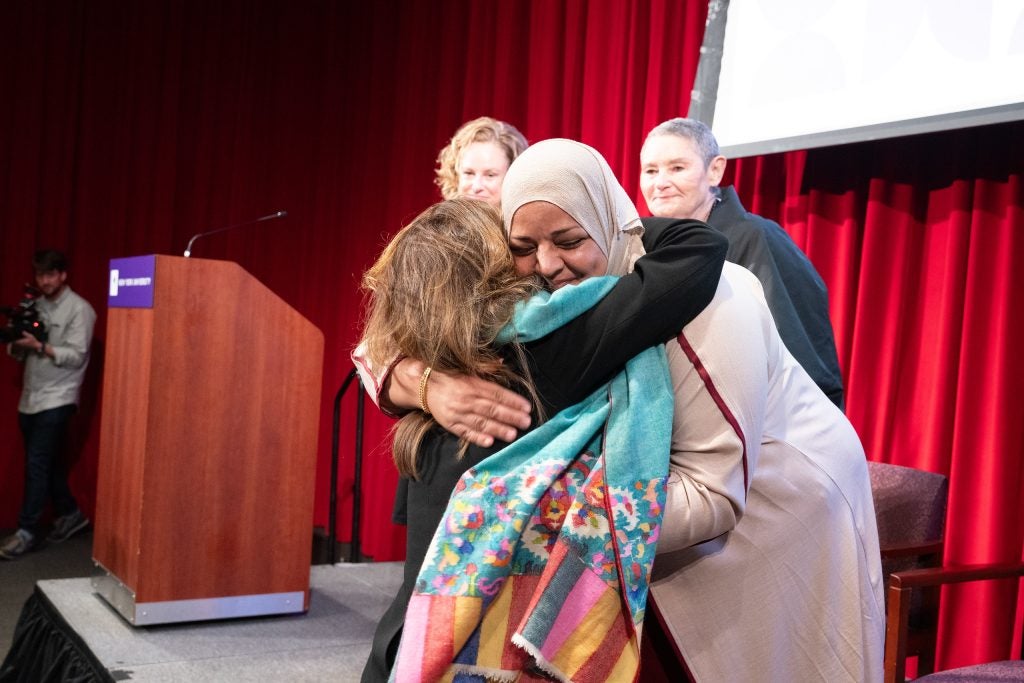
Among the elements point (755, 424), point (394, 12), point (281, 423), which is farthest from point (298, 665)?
point (394, 12)

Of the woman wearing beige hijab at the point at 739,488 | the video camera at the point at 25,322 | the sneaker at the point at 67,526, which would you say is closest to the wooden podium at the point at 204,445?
the woman wearing beige hijab at the point at 739,488

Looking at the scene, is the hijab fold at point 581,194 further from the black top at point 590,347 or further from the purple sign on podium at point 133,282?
the purple sign on podium at point 133,282

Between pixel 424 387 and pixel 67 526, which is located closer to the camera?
pixel 424 387

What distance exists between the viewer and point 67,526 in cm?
584

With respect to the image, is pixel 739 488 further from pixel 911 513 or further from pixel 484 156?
pixel 484 156

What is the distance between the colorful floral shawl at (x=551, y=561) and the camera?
1.14 meters

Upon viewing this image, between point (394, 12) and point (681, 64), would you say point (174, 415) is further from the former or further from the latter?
point (394, 12)

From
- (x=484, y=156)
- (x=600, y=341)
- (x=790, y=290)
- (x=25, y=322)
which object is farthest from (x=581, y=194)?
(x=25, y=322)

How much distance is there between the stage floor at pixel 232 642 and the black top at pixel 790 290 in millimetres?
1508

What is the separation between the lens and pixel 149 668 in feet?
8.54

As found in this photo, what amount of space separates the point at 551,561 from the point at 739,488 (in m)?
0.26

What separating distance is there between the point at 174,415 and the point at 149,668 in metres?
0.74

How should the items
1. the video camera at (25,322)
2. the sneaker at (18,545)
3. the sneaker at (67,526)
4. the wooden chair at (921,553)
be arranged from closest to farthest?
the wooden chair at (921,553) < the sneaker at (18,545) < the video camera at (25,322) < the sneaker at (67,526)

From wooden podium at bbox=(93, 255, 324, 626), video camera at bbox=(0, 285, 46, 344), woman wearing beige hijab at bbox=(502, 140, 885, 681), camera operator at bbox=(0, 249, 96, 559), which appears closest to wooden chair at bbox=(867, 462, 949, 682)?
woman wearing beige hijab at bbox=(502, 140, 885, 681)
